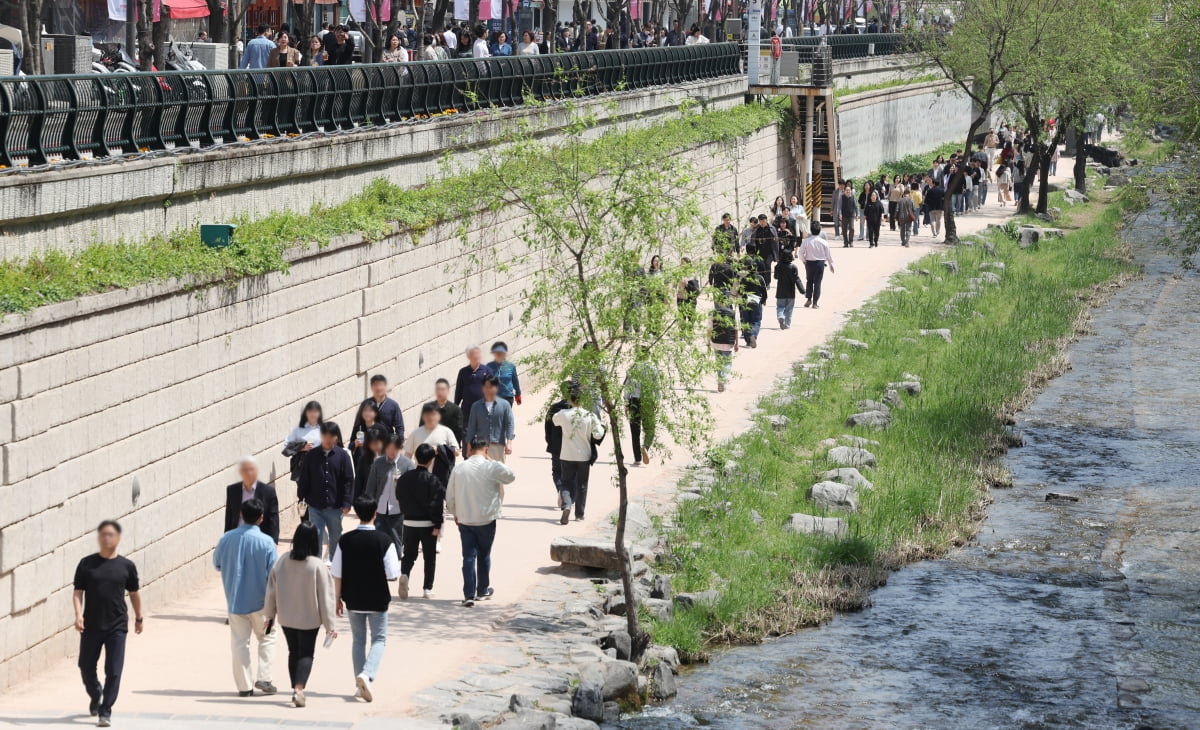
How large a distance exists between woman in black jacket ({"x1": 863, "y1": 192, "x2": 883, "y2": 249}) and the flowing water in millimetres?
16587

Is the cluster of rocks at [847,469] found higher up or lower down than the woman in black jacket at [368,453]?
lower down

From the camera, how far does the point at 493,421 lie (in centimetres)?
1633

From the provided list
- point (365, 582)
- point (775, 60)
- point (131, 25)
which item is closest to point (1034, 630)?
point (365, 582)

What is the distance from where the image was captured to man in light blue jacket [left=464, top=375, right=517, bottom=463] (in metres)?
16.2

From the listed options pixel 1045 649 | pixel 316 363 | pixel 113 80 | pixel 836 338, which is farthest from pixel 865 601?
pixel 836 338

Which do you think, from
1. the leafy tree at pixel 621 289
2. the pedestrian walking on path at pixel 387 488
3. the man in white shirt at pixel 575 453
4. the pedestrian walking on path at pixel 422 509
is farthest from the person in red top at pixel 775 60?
the pedestrian walking on path at pixel 387 488

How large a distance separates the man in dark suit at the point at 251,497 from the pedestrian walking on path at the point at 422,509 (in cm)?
148

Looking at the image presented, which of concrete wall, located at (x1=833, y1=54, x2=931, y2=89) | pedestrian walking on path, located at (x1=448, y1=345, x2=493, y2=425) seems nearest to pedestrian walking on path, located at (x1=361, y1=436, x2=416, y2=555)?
pedestrian walking on path, located at (x1=448, y1=345, x2=493, y2=425)

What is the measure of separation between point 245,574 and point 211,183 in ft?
21.9

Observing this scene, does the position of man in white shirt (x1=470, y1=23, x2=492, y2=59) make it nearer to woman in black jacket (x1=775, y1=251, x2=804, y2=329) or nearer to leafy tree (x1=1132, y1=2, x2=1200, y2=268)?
woman in black jacket (x1=775, y1=251, x2=804, y2=329)

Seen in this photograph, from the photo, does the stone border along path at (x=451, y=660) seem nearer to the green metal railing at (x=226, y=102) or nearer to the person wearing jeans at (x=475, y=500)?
the person wearing jeans at (x=475, y=500)

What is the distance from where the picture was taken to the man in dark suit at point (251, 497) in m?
12.4

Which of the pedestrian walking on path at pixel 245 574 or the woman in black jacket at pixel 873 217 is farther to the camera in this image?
the woman in black jacket at pixel 873 217

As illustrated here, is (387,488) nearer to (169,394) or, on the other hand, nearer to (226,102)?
(169,394)
